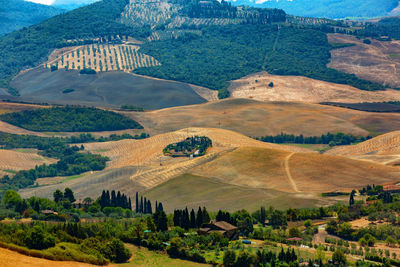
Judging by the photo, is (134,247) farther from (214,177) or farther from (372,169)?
(372,169)

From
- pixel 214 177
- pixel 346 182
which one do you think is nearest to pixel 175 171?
pixel 214 177

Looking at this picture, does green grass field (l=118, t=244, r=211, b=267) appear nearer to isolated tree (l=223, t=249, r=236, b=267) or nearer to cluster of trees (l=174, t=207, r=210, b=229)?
isolated tree (l=223, t=249, r=236, b=267)

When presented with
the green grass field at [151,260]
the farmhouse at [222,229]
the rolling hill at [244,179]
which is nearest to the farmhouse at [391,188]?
the rolling hill at [244,179]

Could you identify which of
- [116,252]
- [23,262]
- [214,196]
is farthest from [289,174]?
[23,262]

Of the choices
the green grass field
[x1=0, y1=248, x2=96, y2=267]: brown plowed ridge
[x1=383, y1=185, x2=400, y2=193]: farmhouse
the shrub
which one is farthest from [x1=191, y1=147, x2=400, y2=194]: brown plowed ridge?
[x1=0, y1=248, x2=96, y2=267]: brown plowed ridge

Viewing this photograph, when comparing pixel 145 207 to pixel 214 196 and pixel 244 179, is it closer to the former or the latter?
pixel 214 196

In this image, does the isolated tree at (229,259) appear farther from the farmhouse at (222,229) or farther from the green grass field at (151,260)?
the farmhouse at (222,229)
